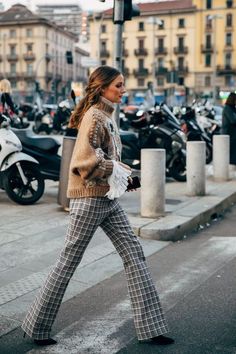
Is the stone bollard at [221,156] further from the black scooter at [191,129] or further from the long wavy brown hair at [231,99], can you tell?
the black scooter at [191,129]

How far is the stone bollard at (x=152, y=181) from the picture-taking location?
23.1 feet

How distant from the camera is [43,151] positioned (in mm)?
8672

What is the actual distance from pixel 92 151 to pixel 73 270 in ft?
2.40

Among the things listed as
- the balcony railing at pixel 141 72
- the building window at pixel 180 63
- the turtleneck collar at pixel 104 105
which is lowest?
the turtleneck collar at pixel 104 105

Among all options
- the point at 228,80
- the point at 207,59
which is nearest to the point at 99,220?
the point at 228,80

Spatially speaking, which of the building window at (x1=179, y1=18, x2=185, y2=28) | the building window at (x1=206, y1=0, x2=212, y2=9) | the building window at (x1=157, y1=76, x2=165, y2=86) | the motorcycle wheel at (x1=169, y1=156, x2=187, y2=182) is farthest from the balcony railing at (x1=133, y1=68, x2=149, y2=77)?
the motorcycle wheel at (x1=169, y1=156, x2=187, y2=182)

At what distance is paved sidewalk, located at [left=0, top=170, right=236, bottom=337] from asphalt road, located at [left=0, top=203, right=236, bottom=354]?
0.23 m

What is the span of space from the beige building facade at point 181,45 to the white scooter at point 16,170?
256 ft

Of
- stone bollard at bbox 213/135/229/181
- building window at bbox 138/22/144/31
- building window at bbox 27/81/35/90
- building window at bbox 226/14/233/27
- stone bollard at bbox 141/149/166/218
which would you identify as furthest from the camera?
building window at bbox 27/81/35/90

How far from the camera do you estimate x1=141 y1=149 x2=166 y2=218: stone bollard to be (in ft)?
23.1

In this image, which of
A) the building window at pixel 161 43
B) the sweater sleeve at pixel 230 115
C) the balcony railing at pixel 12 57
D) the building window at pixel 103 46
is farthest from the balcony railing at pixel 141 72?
the sweater sleeve at pixel 230 115

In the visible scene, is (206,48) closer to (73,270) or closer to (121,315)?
(121,315)

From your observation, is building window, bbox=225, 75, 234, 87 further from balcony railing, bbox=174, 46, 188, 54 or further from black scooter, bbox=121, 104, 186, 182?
black scooter, bbox=121, 104, 186, 182

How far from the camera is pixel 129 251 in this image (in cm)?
349
